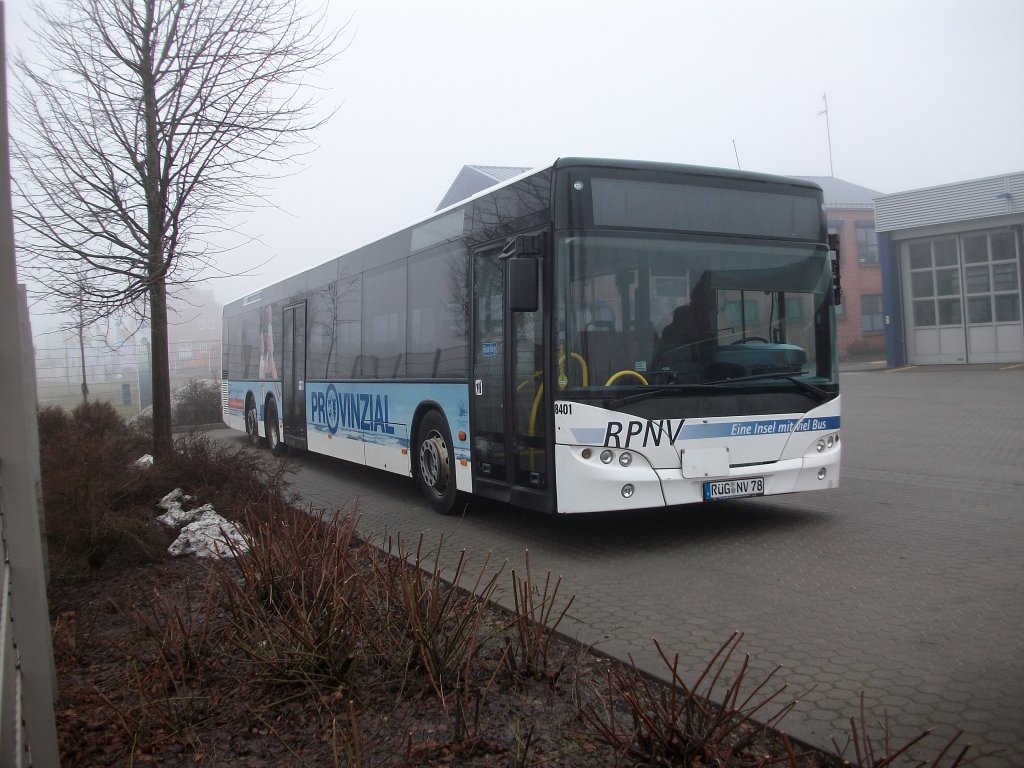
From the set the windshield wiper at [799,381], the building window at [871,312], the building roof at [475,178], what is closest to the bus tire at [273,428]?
the windshield wiper at [799,381]

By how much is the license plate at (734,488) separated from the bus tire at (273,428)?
10.6m

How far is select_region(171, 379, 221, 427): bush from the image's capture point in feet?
90.7

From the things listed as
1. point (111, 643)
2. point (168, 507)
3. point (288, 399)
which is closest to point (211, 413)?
point (288, 399)

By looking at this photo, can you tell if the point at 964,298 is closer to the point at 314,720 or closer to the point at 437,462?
the point at 437,462

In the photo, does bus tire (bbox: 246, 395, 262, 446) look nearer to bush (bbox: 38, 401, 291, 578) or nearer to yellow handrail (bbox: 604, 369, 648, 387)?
bush (bbox: 38, 401, 291, 578)

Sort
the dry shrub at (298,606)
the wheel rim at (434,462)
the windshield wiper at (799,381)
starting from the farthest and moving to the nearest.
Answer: the wheel rim at (434,462), the windshield wiper at (799,381), the dry shrub at (298,606)

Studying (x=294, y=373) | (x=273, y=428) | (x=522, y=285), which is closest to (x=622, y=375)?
(x=522, y=285)

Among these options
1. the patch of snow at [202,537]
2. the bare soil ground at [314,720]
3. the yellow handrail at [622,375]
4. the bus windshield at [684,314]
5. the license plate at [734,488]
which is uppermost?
the bus windshield at [684,314]

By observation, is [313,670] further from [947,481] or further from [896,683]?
[947,481]

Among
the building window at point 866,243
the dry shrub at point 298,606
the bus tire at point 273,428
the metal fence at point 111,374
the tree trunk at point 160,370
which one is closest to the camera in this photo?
the dry shrub at point 298,606

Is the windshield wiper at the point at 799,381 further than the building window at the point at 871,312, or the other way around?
the building window at the point at 871,312

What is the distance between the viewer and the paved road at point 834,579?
13.7 feet

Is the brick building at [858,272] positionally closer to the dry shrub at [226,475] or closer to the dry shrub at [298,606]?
the dry shrub at [226,475]

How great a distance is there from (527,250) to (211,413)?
23475 mm
